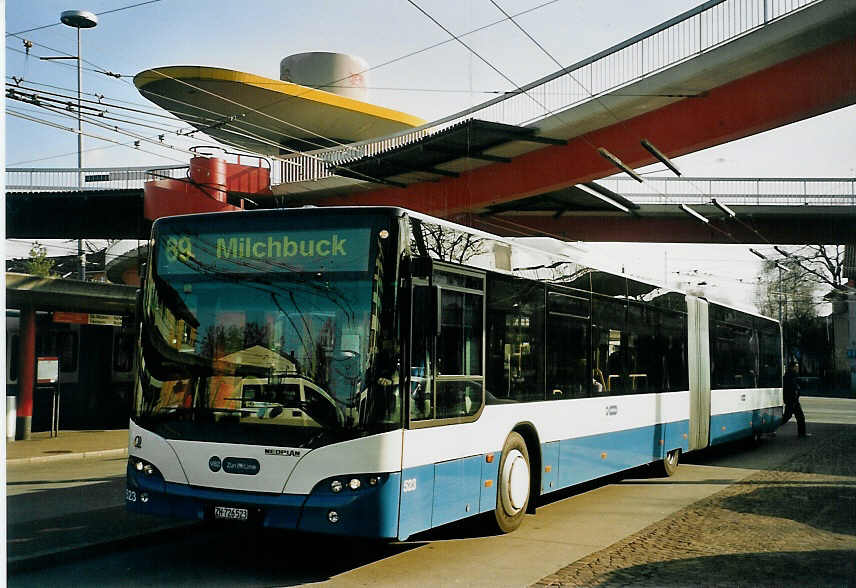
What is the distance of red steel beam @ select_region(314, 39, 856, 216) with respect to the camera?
17.3 meters

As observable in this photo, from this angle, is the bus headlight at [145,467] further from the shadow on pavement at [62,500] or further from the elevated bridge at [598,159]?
the elevated bridge at [598,159]

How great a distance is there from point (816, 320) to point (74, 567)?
82373 mm

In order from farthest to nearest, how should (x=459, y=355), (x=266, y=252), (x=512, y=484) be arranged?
(x=512, y=484)
(x=459, y=355)
(x=266, y=252)

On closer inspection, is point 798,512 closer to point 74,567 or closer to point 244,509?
point 244,509

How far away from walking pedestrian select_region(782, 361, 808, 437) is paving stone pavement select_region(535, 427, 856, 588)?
1172 centimetres

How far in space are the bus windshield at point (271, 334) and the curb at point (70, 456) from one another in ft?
29.3

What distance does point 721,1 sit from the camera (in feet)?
56.8

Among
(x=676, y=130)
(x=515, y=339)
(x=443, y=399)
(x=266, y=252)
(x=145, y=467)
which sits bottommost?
(x=145, y=467)

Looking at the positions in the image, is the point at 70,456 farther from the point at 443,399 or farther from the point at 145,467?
the point at 443,399

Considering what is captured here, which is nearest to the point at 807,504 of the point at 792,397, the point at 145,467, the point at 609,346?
the point at 609,346

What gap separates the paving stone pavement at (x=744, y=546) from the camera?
25.0 ft

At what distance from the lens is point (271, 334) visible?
7746 mm

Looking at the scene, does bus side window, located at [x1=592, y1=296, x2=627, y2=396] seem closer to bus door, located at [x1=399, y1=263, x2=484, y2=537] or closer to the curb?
bus door, located at [x1=399, y1=263, x2=484, y2=537]

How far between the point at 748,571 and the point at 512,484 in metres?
2.56
